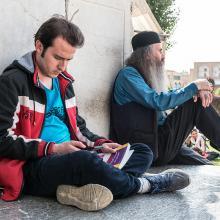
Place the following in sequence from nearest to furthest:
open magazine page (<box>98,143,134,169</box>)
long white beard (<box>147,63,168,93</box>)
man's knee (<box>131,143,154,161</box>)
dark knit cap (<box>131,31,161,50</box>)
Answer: open magazine page (<box>98,143,134,169</box>)
man's knee (<box>131,143,154,161</box>)
long white beard (<box>147,63,168,93</box>)
dark knit cap (<box>131,31,161,50</box>)

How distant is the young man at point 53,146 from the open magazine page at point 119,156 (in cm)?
7

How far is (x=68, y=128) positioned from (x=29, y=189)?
59cm

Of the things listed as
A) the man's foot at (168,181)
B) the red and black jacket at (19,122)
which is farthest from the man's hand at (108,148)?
the red and black jacket at (19,122)

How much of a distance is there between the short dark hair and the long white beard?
167 cm

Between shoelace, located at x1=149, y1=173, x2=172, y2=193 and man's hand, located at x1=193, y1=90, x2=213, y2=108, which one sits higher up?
man's hand, located at x1=193, y1=90, x2=213, y2=108

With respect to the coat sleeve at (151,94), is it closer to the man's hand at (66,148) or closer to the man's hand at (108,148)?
the man's hand at (108,148)

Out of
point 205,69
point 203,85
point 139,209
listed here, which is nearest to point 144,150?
point 139,209

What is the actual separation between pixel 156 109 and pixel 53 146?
1.73 metres

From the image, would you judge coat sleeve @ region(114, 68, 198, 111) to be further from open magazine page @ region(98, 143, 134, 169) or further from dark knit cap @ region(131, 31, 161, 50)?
open magazine page @ region(98, 143, 134, 169)

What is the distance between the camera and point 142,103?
14.1 ft

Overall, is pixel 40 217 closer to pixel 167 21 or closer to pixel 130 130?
pixel 130 130

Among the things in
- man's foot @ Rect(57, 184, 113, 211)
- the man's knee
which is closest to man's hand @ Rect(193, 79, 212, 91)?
the man's knee

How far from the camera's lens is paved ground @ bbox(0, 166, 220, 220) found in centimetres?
261

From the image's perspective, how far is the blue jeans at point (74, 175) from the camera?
265cm
